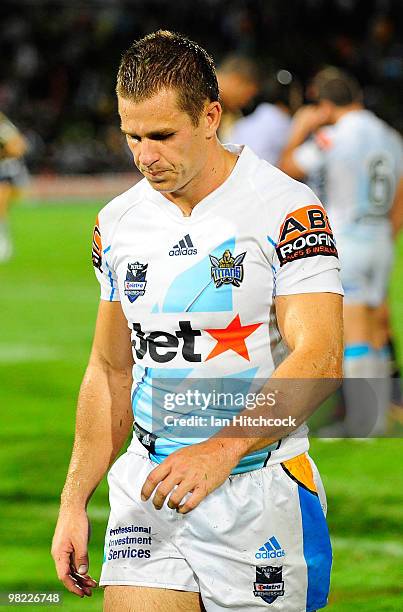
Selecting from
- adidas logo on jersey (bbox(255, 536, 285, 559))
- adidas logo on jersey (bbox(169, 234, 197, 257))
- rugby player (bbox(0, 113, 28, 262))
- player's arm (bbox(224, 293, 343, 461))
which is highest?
adidas logo on jersey (bbox(169, 234, 197, 257))

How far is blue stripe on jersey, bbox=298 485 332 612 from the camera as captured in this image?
372 centimetres

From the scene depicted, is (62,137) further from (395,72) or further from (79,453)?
(79,453)

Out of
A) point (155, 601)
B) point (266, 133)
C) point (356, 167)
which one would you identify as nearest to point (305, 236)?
point (155, 601)

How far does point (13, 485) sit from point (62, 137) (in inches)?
1274

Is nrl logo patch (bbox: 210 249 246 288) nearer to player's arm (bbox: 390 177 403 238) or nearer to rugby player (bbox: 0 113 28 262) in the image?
player's arm (bbox: 390 177 403 238)

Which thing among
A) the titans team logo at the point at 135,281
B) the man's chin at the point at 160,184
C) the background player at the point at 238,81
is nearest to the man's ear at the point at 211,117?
the man's chin at the point at 160,184

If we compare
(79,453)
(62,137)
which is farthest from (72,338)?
(62,137)

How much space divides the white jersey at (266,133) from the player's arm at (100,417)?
798 centimetres

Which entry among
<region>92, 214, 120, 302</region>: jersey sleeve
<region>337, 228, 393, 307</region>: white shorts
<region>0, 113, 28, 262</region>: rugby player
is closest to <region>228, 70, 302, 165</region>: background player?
<region>337, 228, 393, 307</region>: white shorts

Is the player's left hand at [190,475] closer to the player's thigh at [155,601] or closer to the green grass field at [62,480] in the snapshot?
the player's thigh at [155,601]

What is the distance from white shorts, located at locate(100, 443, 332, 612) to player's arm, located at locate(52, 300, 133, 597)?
0.43 ft

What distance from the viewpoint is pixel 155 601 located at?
3.61 metres

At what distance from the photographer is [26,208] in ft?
113

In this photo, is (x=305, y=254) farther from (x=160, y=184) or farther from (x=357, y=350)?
(x=357, y=350)
